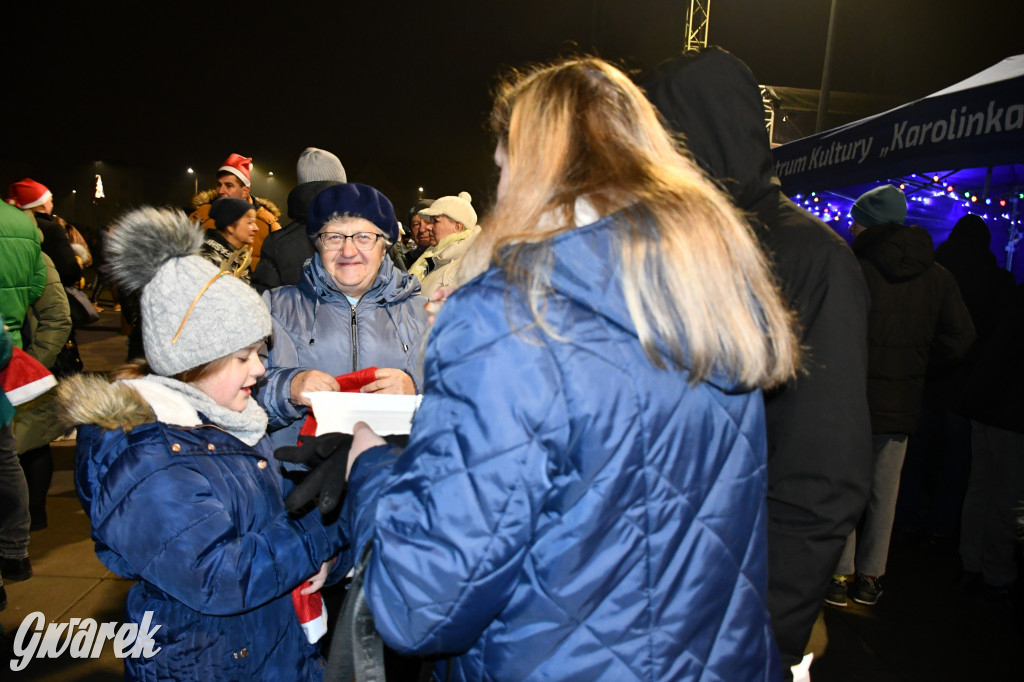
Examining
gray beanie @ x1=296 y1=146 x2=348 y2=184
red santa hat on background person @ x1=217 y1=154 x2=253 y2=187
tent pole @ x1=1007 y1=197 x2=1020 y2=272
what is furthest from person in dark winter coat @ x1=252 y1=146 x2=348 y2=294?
tent pole @ x1=1007 y1=197 x2=1020 y2=272

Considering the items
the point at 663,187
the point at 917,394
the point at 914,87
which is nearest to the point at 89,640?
the point at 663,187

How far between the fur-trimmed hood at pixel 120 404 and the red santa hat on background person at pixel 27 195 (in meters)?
→ 4.88

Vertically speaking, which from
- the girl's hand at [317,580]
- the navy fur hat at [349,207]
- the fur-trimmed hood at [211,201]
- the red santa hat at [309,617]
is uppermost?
the fur-trimmed hood at [211,201]

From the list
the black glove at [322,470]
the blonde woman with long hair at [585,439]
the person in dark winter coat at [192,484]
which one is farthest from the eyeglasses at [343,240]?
the blonde woman with long hair at [585,439]

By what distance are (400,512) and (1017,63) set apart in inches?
224

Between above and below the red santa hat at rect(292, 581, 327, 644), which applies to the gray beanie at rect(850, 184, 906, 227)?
above

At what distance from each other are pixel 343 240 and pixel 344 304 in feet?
0.88

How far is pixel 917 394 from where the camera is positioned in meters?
4.18

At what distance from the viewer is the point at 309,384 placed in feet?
7.82

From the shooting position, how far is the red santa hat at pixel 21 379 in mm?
3209

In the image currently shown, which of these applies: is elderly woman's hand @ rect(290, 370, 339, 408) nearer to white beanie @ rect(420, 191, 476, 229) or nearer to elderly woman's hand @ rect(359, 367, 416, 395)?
elderly woman's hand @ rect(359, 367, 416, 395)

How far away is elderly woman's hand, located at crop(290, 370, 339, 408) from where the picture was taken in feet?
7.80

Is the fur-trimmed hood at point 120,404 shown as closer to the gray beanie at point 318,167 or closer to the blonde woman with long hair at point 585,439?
the blonde woman with long hair at point 585,439

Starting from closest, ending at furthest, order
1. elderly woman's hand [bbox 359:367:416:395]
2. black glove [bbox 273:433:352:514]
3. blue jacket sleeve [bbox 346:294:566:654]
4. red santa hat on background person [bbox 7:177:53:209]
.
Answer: blue jacket sleeve [bbox 346:294:566:654] < black glove [bbox 273:433:352:514] < elderly woman's hand [bbox 359:367:416:395] < red santa hat on background person [bbox 7:177:53:209]
